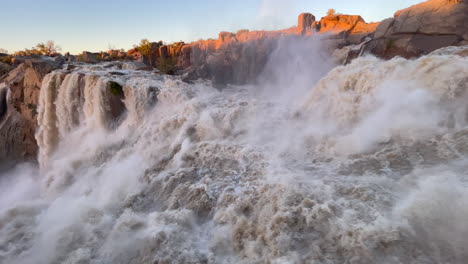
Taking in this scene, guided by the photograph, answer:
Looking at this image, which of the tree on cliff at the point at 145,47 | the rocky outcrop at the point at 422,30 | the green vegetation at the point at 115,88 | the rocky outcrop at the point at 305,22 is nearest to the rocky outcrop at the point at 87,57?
the tree on cliff at the point at 145,47

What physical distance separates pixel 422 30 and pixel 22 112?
17.0m

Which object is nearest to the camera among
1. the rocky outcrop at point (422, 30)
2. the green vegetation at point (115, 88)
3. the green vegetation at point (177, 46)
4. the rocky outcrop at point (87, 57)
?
the rocky outcrop at point (422, 30)

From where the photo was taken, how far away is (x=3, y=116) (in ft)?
43.2

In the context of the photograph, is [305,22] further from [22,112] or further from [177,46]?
[22,112]

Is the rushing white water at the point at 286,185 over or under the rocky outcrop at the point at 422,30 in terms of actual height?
under

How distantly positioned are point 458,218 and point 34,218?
6973 mm

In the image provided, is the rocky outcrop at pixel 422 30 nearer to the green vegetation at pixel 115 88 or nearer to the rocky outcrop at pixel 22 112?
the green vegetation at pixel 115 88

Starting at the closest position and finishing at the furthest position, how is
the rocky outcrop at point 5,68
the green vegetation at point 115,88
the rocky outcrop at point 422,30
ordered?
the rocky outcrop at point 422,30, the green vegetation at point 115,88, the rocky outcrop at point 5,68

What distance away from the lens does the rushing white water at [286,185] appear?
295cm

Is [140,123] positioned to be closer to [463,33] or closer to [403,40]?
[403,40]

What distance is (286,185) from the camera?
396 centimetres

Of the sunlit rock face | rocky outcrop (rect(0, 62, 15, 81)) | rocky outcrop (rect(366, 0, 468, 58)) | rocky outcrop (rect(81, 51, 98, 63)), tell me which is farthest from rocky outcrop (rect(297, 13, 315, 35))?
rocky outcrop (rect(0, 62, 15, 81))

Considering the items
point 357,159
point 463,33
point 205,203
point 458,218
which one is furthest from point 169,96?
point 463,33

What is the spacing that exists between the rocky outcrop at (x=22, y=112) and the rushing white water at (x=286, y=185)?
5.69 m
